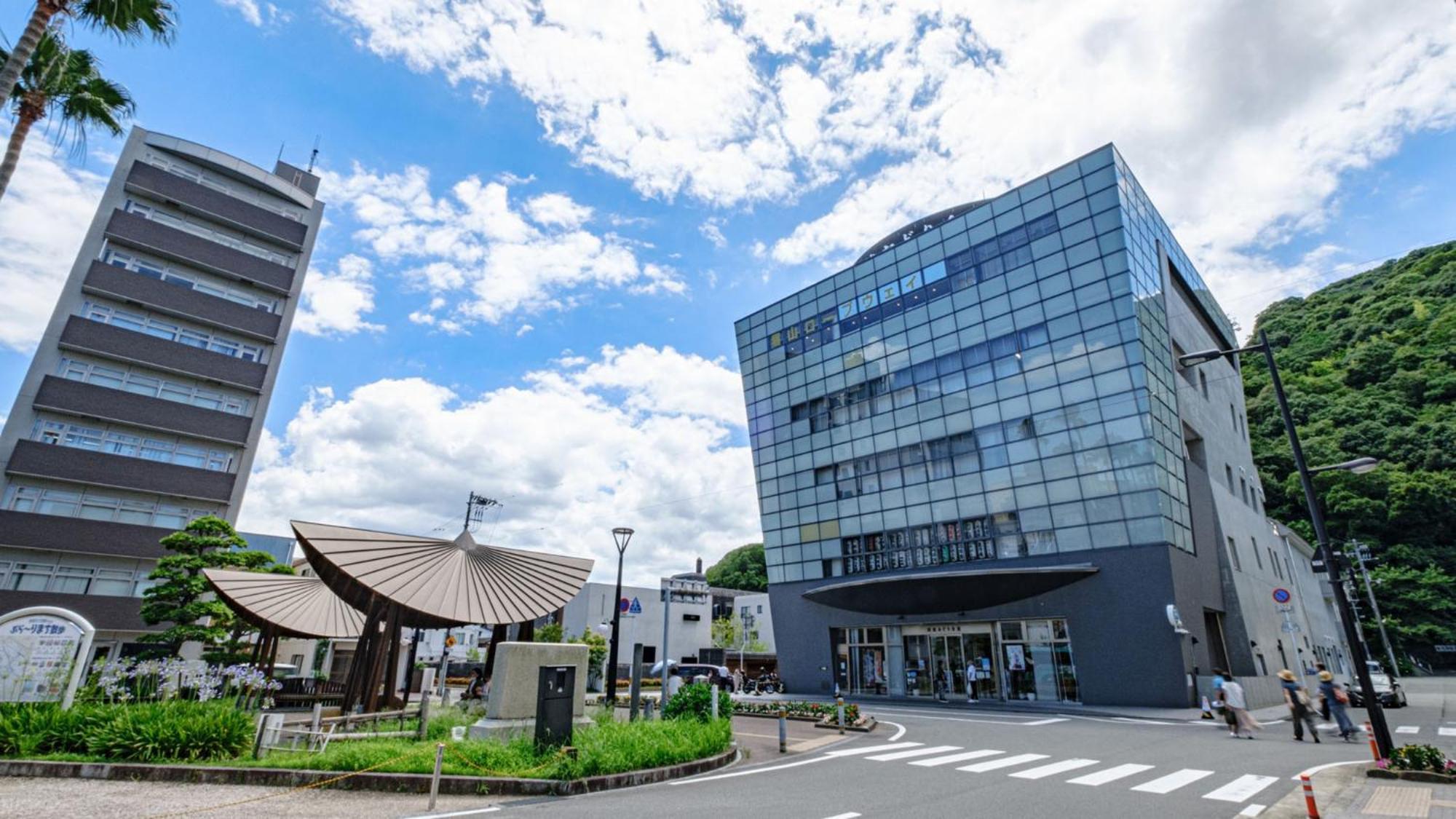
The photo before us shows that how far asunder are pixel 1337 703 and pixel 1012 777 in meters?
11.3

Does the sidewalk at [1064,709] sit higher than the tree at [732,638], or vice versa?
the tree at [732,638]

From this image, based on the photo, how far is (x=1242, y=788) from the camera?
10070 millimetres

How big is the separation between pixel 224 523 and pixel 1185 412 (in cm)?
4301

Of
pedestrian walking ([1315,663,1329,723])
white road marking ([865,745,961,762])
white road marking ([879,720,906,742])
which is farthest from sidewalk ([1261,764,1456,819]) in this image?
white road marking ([879,720,906,742])

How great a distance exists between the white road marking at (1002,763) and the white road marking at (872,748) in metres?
2.52

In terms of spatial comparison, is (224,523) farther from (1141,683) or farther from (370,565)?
(1141,683)

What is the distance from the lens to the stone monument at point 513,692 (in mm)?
12992

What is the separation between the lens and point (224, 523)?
26344 mm

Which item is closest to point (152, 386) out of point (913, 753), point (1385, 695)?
point (913, 753)

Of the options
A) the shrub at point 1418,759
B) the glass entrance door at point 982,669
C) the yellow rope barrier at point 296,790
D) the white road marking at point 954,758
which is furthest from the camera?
the glass entrance door at point 982,669

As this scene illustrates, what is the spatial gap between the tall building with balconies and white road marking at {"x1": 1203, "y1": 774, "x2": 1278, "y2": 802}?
4148 cm

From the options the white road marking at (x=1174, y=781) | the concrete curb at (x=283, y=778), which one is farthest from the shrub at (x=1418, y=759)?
the concrete curb at (x=283, y=778)

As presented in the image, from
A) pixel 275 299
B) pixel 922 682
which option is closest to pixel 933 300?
pixel 922 682

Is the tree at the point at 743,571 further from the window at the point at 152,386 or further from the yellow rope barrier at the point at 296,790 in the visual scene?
the yellow rope barrier at the point at 296,790
